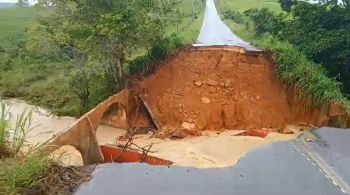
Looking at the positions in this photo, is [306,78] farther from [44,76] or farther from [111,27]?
[44,76]

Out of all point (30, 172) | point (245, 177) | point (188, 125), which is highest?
point (30, 172)

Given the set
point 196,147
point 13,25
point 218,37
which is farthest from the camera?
point 13,25

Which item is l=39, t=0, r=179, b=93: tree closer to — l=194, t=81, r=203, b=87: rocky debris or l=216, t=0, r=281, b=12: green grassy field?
l=194, t=81, r=203, b=87: rocky debris

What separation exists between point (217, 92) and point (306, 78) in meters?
2.96

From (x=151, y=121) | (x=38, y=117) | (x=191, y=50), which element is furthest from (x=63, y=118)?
(x=191, y=50)

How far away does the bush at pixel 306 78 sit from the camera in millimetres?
13398

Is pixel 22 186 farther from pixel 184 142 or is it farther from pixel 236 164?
pixel 184 142

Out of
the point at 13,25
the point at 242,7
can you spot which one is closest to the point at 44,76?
the point at 13,25

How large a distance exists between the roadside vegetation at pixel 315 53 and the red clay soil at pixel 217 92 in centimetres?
70

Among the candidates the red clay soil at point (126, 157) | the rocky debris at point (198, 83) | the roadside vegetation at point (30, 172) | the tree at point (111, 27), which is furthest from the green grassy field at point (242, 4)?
the roadside vegetation at point (30, 172)

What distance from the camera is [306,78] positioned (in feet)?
45.5

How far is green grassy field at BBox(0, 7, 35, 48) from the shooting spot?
31.9 m

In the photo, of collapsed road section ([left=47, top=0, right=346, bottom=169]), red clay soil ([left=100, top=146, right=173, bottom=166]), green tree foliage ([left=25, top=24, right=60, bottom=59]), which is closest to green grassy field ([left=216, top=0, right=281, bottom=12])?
collapsed road section ([left=47, top=0, right=346, bottom=169])

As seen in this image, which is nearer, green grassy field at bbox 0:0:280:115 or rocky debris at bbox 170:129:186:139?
rocky debris at bbox 170:129:186:139
